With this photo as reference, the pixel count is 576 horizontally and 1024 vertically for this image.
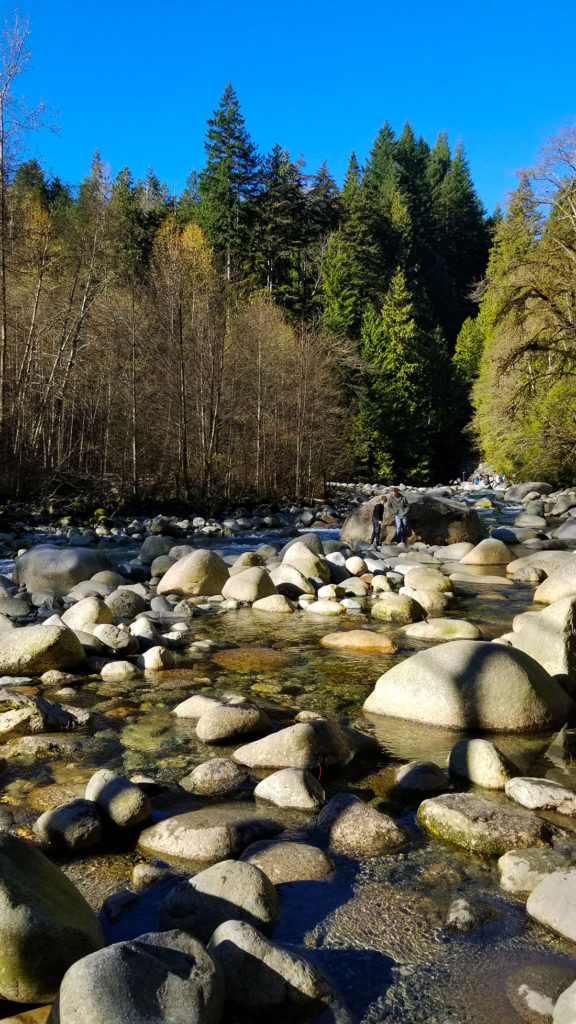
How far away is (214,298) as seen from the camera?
25.4m

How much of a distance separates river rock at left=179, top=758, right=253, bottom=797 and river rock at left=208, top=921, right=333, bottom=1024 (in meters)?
1.71

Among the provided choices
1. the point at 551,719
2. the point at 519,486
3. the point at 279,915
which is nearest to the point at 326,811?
the point at 279,915

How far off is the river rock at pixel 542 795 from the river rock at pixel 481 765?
0.57ft

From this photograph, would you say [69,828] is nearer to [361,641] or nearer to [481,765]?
[481,765]

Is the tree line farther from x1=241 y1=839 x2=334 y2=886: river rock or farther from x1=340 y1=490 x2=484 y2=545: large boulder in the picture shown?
x1=241 y1=839 x2=334 y2=886: river rock

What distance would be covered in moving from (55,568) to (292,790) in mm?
7918

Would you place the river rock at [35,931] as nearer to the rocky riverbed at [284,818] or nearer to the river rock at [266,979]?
the rocky riverbed at [284,818]

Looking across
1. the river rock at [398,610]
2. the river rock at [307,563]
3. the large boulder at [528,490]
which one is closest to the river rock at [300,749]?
the river rock at [398,610]

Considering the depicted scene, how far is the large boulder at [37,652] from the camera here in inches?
264

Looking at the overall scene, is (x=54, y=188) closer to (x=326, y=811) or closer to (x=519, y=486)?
(x=519, y=486)

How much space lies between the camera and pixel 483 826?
3676mm

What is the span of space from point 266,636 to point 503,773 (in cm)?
459

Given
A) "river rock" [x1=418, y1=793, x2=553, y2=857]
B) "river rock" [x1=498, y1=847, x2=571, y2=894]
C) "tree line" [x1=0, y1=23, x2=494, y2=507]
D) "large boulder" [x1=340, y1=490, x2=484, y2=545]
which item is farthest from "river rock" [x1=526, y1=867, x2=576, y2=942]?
"tree line" [x1=0, y1=23, x2=494, y2=507]

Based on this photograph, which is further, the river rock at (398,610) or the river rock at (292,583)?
the river rock at (292,583)
